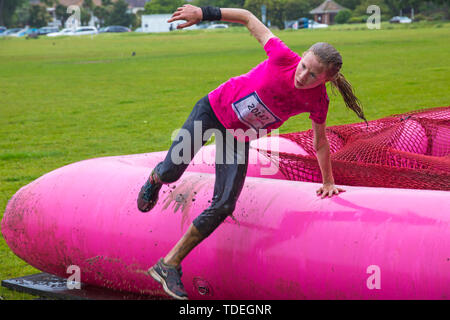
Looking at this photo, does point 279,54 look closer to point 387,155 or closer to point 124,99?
point 387,155

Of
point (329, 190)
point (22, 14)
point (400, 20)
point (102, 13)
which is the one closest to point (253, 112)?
point (329, 190)

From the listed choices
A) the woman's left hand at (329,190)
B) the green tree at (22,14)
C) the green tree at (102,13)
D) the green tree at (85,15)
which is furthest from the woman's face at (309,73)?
the green tree at (22,14)

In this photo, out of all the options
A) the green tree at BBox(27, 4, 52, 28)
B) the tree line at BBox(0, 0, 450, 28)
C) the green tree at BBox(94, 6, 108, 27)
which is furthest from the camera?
the green tree at BBox(27, 4, 52, 28)

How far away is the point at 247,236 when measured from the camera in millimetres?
3705

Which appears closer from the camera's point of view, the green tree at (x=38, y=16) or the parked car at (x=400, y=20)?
the parked car at (x=400, y=20)

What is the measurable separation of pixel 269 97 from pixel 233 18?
0.49m

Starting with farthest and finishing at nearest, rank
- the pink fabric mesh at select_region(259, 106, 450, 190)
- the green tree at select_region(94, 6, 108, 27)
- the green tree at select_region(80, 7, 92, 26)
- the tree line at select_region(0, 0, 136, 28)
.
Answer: the green tree at select_region(94, 6, 108, 27) < the tree line at select_region(0, 0, 136, 28) < the green tree at select_region(80, 7, 92, 26) < the pink fabric mesh at select_region(259, 106, 450, 190)

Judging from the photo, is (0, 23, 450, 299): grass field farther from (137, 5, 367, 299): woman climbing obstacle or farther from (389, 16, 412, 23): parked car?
(389, 16, 412, 23): parked car

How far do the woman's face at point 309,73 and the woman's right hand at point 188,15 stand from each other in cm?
60

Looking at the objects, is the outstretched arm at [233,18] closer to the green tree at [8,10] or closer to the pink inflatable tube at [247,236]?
the pink inflatable tube at [247,236]

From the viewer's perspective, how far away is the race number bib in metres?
3.53

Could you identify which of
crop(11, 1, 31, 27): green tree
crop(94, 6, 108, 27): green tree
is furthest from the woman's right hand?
crop(11, 1, 31, 27): green tree

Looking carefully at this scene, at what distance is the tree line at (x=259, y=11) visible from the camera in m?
55.0

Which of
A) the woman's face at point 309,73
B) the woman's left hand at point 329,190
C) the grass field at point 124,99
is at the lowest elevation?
the grass field at point 124,99
